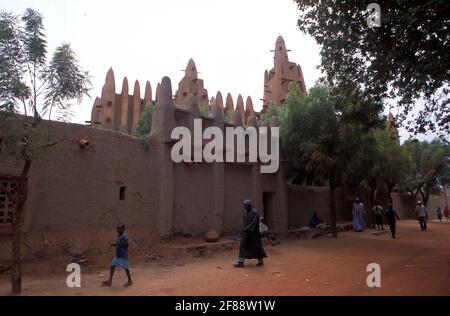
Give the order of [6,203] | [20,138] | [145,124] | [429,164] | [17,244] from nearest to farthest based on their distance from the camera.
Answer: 1. [20,138]
2. [17,244]
3. [6,203]
4. [145,124]
5. [429,164]

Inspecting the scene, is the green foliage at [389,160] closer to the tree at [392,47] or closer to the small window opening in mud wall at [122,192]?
the tree at [392,47]

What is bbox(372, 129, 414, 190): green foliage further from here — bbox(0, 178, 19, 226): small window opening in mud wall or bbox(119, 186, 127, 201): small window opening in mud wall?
bbox(0, 178, 19, 226): small window opening in mud wall

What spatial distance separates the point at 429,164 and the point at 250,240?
35.1 metres

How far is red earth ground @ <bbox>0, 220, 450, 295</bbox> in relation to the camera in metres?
7.88

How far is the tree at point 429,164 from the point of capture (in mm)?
39469

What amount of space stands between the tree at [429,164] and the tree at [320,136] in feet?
72.0

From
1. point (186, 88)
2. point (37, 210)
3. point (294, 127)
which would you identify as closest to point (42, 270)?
point (37, 210)

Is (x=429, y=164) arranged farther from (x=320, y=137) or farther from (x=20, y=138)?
(x=20, y=138)

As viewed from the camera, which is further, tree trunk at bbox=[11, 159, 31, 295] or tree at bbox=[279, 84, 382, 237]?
tree at bbox=[279, 84, 382, 237]

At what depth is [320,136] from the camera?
65.3ft

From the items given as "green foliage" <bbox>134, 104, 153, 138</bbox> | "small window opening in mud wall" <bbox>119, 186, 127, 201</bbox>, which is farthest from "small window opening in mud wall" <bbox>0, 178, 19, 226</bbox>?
"green foliage" <bbox>134, 104, 153, 138</bbox>

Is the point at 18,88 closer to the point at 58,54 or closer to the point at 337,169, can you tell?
the point at 58,54

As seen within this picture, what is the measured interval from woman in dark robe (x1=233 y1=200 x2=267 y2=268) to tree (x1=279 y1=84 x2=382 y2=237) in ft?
28.0

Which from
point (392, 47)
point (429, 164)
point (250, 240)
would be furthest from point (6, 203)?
point (429, 164)
